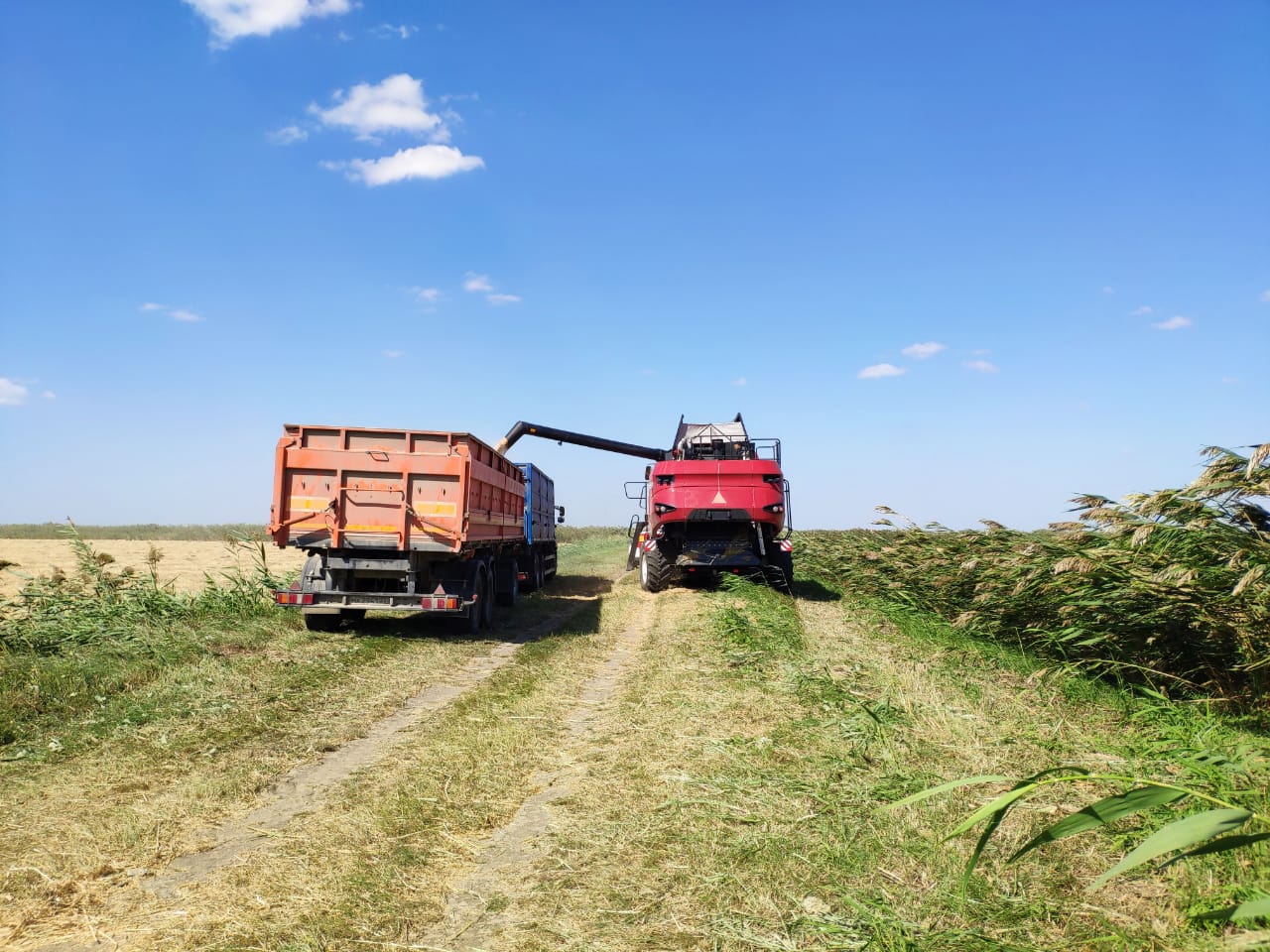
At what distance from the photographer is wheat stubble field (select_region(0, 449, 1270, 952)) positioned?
3.03 m

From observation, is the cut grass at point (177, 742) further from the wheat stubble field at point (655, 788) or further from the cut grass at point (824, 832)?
the cut grass at point (824, 832)

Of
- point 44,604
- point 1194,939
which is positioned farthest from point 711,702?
point 44,604

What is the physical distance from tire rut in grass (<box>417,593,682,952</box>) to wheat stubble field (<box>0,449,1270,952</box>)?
0.8 inches

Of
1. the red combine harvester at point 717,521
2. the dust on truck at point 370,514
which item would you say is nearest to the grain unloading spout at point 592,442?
the red combine harvester at point 717,521

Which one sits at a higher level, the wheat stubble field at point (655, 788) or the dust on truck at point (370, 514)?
the dust on truck at point (370, 514)

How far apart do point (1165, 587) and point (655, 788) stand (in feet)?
14.0

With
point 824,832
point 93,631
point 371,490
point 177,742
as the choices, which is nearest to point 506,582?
point 371,490

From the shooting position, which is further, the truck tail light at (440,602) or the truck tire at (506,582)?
the truck tire at (506,582)

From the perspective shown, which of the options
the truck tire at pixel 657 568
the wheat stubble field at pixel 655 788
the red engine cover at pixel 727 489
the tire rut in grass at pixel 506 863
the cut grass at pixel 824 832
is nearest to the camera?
the cut grass at pixel 824 832

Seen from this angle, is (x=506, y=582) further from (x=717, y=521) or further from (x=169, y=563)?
(x=169, y=563)

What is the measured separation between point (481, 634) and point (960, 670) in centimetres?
705

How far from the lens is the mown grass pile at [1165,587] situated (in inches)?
221

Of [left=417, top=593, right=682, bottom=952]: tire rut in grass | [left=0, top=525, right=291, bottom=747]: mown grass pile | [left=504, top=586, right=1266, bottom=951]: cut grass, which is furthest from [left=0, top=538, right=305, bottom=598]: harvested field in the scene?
[left=504, top=586, right=1266, bottom=951]: cut grass

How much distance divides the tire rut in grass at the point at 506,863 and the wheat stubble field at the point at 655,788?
0.02 meters
